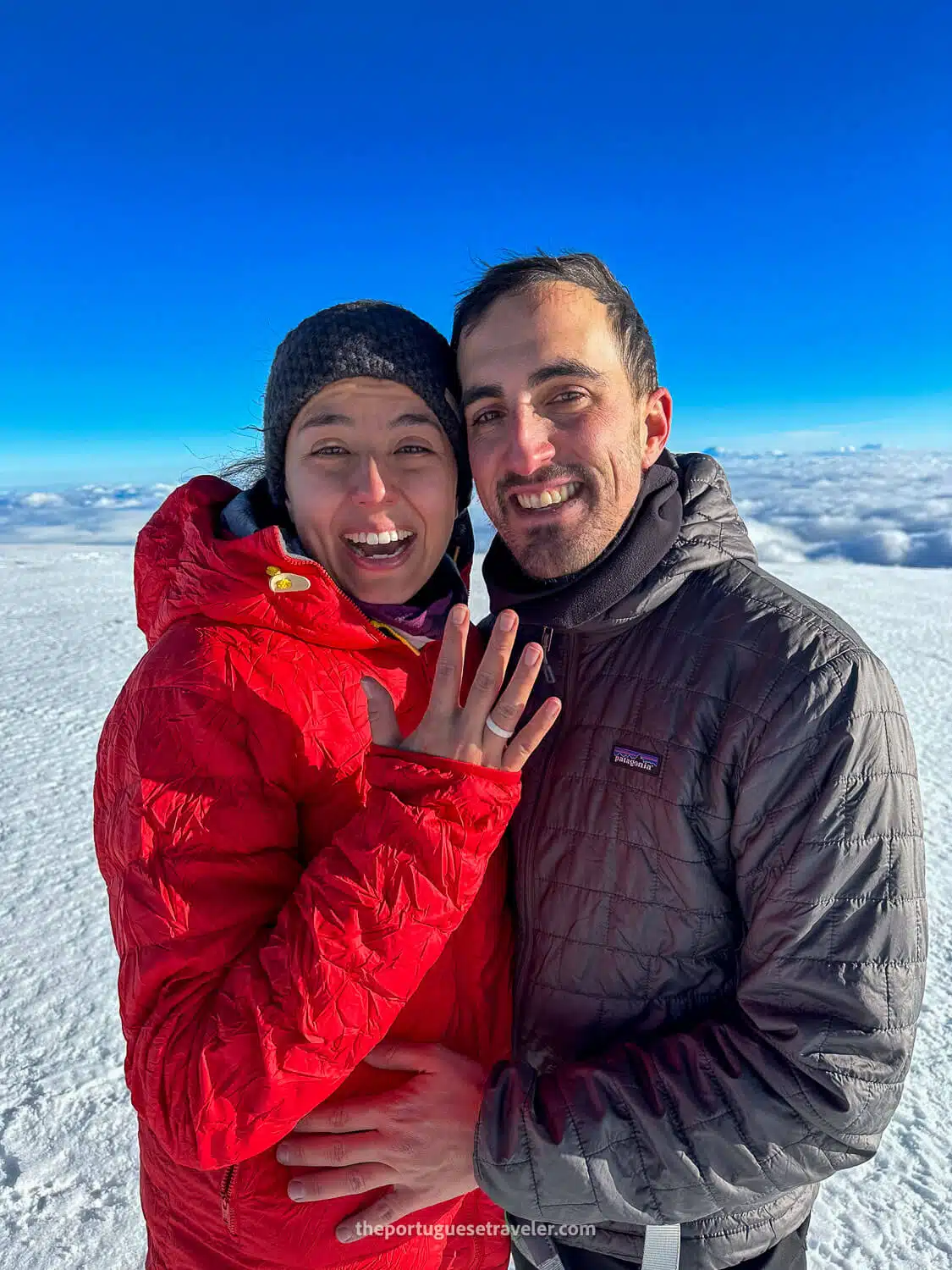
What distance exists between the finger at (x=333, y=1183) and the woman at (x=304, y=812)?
5 centimetres

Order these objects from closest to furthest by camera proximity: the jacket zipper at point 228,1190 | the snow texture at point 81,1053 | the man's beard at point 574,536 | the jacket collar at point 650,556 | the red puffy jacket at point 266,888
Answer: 1. the red puffy jacket at point 266,888
2. the jacket zipper at point 228,1190
3. the jacket collar at point 650,556
4. the man's beard at point 574,536
5. the snow texture at point 81,1053

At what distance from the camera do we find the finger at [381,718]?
122 cm

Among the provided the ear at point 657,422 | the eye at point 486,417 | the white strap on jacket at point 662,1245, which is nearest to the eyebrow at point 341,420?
the eye at point 486,417

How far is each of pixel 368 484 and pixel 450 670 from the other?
0.61 m

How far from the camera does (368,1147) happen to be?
4.45ft

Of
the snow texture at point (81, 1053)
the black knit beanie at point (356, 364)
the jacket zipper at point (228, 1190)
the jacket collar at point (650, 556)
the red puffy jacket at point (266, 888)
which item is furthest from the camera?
the snow texture at point (81, 1053)

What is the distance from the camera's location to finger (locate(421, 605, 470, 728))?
1198 mm

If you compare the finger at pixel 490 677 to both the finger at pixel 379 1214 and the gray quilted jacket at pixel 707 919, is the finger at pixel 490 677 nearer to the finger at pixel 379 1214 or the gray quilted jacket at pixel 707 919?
the gray quilted jacket at pixel 707 919

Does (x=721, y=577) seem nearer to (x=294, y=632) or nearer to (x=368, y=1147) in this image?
(x=294, y=632)

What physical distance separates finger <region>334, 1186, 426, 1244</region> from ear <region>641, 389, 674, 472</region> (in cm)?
151

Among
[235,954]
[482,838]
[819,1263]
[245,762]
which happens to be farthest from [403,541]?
[819,1263]

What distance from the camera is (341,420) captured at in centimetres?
170

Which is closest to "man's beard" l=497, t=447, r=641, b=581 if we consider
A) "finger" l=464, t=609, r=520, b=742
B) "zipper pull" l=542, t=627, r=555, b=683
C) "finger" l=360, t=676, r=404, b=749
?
"zipper pull" l=542, t=627, r=555, b=683

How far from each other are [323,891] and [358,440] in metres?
1.00
